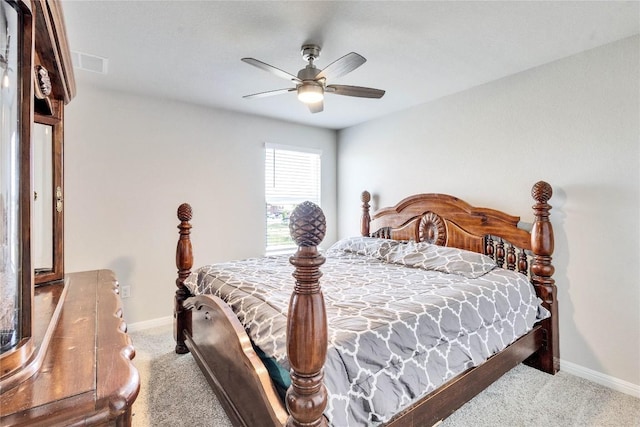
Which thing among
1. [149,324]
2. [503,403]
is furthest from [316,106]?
[149,324]

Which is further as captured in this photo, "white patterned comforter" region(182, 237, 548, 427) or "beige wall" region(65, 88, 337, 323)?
"beige wall" region(65, 88, 337, 323)

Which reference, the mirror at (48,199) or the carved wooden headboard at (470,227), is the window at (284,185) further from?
the mirror at (48,199)

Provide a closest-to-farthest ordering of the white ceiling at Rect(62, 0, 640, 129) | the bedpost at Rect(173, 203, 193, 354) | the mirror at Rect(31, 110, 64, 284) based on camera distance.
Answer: the mirror at Rect(31, 110, 64, 284) → the white ceiling at Rect(62, 0, 640, 129) → the bedpost at Rect(173, 203, 193, 354)

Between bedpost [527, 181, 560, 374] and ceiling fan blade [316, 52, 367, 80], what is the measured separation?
1.65 meters

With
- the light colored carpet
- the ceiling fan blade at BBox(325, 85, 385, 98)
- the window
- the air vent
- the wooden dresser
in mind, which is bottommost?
the light colored carpet

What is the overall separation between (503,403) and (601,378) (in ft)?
2.93

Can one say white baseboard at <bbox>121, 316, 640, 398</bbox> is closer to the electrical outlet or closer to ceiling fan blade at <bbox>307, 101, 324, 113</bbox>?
ceiling fan blade at <bbox>307, 101, 324, 113</bbox>

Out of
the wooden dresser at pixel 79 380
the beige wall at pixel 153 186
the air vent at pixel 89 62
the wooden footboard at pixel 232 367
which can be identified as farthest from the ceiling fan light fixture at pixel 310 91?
the beige wall at pixel 153 186

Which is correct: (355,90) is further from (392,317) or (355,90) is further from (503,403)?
(503,403)

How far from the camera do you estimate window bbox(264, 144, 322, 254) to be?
4.11m

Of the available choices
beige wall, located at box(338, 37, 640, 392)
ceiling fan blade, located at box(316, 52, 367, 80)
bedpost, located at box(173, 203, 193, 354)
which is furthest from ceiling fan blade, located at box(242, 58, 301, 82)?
beige wall, located at box(338, 37, 640, 392)

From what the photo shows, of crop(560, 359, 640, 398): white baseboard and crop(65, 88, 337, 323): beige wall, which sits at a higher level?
crop(65, 88, 337, 323): beige wall

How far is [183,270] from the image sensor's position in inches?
105

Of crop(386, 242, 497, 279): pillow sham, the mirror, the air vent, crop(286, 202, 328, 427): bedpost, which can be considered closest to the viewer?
crop(286, 202, 328, 427): bedpost
